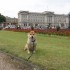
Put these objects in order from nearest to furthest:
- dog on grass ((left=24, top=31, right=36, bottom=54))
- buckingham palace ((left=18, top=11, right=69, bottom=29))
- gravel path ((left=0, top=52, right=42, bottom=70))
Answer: gravel path ((left=0, top=52, right=42, bottom=70)) < dog on grass ((left=24, top=31, right=36, bottom=54)) < buckingham palace ((left=18, top=11, right=69, bottom=29))

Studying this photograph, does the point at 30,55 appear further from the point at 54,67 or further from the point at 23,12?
the point at 23,12

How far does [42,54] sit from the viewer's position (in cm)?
1249

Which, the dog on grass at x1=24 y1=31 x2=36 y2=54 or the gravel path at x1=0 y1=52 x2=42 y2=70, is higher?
the dog on grass at x1=24 y1=31 x2=36 y2=54

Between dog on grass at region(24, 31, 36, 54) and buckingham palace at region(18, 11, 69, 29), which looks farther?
buckingham palace at region(18, 11, 69, 29)

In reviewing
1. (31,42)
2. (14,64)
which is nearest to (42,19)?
(31,42)

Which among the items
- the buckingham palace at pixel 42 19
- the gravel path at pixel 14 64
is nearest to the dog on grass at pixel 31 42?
the gravel path at pixel 14 64

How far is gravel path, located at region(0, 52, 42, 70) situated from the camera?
10.6m

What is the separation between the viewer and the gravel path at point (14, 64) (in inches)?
416

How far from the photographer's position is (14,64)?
1152cm

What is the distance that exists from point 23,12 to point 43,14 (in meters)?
12.7

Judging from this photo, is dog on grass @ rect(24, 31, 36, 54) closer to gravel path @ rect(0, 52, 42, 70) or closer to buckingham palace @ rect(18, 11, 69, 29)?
gravel path @ rect(0, 52, 42, 70)

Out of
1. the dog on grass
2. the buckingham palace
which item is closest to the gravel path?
the dog on grass

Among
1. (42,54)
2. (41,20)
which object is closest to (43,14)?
(41,20)

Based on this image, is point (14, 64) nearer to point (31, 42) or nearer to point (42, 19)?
point (31, 42)
